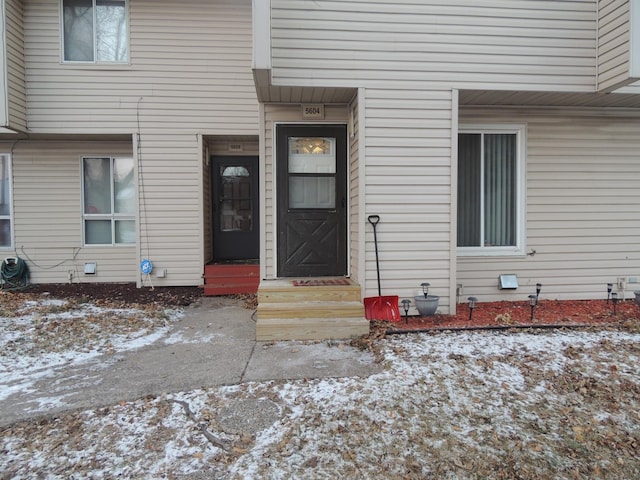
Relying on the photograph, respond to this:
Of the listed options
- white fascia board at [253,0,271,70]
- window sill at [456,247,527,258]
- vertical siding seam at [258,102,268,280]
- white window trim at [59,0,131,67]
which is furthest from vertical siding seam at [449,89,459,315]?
white window trim at [59,0,131,67]

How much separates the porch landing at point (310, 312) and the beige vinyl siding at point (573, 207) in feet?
6.43

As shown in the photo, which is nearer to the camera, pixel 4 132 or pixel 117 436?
pixel 117 436

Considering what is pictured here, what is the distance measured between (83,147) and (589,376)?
8476 mm

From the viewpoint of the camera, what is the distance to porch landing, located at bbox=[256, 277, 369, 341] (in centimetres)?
451

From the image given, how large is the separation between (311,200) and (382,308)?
1789 millimetres

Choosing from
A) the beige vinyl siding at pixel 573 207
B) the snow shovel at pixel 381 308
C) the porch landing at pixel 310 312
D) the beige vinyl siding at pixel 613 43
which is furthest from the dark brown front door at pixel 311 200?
the beige vinyl siding at pixel 613 43

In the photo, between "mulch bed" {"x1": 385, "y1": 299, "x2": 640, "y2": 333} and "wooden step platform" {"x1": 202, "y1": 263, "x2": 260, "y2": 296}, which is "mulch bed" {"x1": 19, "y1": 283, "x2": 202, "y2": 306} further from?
"mulch bed" {"x1": 385, "y1": 299, "x2": 640, "y2": 333}

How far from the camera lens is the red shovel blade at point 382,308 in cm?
490

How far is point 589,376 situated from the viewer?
3.37 meters

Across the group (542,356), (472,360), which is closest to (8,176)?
(472,360)

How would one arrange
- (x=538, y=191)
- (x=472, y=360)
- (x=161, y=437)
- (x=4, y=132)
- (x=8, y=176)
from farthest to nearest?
(x=8, y=176), (x=4, y=132), (x=538, y=191), (x=472, y=360), (x=161, y=437)

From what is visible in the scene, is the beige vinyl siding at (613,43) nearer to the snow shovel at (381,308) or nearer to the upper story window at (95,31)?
the snow shovel at (381,308)

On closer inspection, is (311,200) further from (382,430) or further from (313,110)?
(382,430)

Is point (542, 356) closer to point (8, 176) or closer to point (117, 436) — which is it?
point (117, 436)
